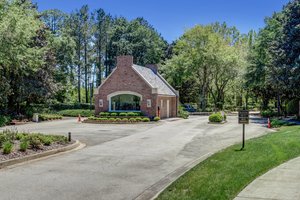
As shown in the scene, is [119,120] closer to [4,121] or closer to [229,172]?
[4,121]

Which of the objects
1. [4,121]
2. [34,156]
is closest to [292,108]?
[4,121]

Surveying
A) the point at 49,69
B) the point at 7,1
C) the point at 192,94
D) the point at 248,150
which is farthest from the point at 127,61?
the point at 192,94

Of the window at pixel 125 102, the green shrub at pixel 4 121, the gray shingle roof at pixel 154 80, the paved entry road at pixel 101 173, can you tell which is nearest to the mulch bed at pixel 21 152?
the paved entry road at pixel 101 173

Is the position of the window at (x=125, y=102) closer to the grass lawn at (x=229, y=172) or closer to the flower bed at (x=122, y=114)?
the flower bed at (x=122, y=114)

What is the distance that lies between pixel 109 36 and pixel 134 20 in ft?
28.4

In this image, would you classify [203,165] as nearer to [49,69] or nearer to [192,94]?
[49,69]

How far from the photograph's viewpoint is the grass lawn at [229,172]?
8.43m

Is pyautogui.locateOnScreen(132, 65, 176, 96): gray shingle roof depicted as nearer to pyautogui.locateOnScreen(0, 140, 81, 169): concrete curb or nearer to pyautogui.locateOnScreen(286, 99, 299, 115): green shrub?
pyautogui.locateOnScreen(286, 99, 299, 115): green shrub

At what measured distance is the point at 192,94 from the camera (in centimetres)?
7125

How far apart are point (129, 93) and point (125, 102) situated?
115 cm

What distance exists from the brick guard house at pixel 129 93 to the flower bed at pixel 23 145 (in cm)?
2210

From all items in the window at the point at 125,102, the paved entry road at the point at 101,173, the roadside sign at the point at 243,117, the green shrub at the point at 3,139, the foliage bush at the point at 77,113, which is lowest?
the paved entry road at the point at 101,173

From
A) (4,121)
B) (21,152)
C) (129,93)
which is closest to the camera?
(21,152)

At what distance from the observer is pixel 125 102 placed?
4106cm
